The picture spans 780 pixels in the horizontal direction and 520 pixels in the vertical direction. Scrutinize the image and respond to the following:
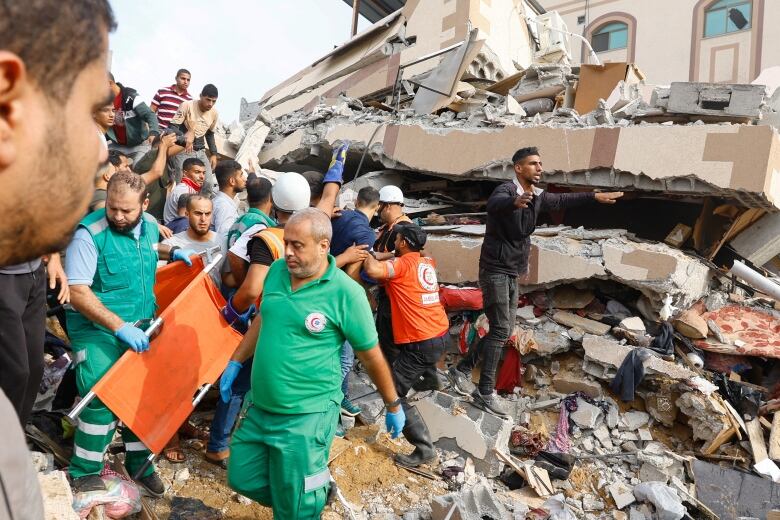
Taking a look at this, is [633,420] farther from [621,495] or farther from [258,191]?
[258,191]

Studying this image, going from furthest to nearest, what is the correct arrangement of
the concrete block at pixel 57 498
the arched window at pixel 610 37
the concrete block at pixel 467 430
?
the arched window at pixel 610 37 < the concrete block at pixel 467 430 < the concrete block at pixel 57 498

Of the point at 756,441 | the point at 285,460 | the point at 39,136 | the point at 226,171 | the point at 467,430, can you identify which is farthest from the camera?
the point at 226,171

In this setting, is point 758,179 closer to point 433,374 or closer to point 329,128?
point 433,374

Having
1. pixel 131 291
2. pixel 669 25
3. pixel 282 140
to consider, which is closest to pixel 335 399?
pixel 131 291

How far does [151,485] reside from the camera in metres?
3.29

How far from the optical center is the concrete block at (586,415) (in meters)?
5.12

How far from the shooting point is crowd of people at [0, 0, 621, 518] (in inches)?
26.4

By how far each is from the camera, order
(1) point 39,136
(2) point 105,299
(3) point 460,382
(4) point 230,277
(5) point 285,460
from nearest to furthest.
Answer: (1) point 39,136, (5) point 285,460, (2) point 105,299, (4) point 230,277, (3) point 460,382

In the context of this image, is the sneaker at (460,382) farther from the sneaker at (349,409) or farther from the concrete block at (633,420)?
the concrete block at (633,420)

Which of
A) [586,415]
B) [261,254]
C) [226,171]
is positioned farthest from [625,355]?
[226,171]

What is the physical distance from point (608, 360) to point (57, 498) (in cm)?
483

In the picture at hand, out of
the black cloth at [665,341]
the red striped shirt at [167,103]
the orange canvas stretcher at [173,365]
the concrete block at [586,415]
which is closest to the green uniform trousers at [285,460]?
the orange canvas stretcher at [173,365]

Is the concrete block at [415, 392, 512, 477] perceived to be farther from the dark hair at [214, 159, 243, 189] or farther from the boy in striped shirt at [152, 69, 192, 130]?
the boy in striped shirt at [152, 69, 192, 130]

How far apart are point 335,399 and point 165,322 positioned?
1269 millimetres
